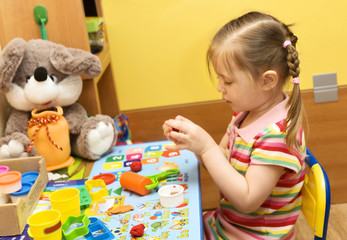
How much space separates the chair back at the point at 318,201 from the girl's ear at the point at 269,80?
0.20m

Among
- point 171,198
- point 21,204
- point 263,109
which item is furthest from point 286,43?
point 21,204

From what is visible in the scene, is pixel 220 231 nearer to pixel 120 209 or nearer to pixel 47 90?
pixel 120 209

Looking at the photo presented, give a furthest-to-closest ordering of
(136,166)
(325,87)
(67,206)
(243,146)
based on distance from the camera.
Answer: (325,87), (136,166), (243,146), (67,206)

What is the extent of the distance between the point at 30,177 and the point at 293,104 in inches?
25.1

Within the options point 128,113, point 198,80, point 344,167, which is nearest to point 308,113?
point 344,167

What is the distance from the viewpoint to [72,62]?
1.11 metres

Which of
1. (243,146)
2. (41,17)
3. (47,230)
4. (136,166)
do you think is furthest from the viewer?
(41,17)

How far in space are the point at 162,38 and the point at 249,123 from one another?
72 centimetres

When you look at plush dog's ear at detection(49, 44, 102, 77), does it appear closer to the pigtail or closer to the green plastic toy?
the green plastic toy

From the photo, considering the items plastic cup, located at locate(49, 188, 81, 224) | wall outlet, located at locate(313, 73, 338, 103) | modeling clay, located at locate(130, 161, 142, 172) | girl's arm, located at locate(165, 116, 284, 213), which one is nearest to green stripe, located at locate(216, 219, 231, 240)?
girl's arm, located at locate(165, 116, 284, 213)

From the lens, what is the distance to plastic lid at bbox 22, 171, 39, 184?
982mm

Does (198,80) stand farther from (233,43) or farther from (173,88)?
(233,43)

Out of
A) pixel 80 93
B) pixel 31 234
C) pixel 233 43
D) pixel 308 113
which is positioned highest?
pixel 233 43

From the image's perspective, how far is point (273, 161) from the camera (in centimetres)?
87
